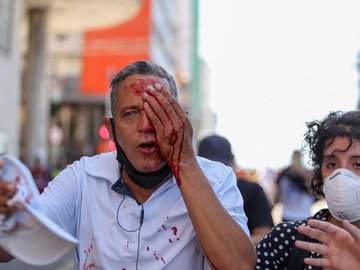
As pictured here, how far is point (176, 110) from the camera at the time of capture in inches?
73.0

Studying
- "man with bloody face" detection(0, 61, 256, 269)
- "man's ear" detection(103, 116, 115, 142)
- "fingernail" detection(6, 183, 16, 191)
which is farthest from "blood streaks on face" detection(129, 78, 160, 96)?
"fingernail" detection(6, 183, 16, 191)

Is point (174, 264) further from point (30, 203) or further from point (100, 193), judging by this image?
point (30, 203)

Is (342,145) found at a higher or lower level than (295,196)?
higher

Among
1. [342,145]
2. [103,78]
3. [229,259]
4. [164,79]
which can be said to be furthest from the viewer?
[103,78]

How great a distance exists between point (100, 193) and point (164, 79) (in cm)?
51

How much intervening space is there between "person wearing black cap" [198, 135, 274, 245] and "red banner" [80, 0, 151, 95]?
35.0m

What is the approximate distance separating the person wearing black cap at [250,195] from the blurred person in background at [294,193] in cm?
184

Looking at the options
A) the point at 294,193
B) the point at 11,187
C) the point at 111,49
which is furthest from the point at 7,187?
the point at 111,49

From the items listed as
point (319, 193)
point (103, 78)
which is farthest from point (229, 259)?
point (103, 78)

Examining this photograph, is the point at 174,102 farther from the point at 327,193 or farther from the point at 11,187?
the point at 327,193

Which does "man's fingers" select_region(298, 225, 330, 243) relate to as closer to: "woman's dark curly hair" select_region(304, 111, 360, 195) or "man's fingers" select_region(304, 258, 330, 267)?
"man's fingers" select_region(304, 258, 330, 267)

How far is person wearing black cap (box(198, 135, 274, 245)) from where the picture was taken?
4.20 meters

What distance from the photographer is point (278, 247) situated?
231cm

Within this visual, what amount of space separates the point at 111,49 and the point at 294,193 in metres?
35.6
